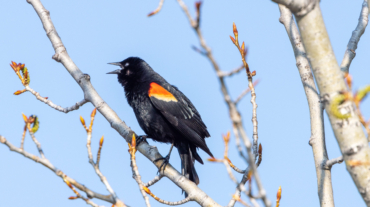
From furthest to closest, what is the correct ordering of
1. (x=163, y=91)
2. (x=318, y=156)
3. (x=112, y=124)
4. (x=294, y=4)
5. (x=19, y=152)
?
1. (x=163, y=91)
2. (x=112, y=124)
3. (x=318, y=156)
4. (x=19, y=152)
5. (x=294, y=4)

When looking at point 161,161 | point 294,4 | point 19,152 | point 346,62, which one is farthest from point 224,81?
point 161,161

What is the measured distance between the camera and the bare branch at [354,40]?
2.88 metres

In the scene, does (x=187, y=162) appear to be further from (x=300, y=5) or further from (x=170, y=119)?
(x=300, y=5)

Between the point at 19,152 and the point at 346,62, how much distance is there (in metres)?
2.32

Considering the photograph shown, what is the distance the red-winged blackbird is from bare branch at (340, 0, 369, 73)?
6.28 ft

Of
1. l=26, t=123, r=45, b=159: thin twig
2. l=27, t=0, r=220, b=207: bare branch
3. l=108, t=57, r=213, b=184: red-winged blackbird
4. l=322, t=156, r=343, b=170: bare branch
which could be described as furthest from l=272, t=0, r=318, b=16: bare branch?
l=108, t=57, r=213, b=184: red-winged blackbird

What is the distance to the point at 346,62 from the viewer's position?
2881mm

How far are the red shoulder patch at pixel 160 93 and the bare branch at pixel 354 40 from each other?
2.22 metres

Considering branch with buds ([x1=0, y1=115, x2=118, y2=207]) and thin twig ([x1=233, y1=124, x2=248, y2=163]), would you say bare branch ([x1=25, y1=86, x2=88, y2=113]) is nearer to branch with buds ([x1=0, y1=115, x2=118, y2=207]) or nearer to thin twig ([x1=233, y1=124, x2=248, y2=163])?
branch with buds ([x1=0, y1=115, x2=118, y2=207])

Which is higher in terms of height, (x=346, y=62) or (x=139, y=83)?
(x=139, y=83)

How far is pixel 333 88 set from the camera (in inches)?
70.0

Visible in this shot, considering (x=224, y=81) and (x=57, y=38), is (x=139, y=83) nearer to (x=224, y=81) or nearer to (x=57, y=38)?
(x=57, y=38)

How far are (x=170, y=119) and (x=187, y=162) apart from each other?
21.4 inches

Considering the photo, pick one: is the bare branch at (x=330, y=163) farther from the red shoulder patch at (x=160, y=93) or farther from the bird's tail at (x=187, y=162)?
the red shoulder patch at (x=160, y=93)
